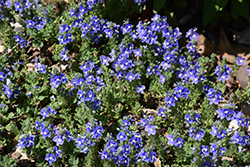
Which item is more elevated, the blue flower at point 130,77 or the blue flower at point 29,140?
the blue flower at point 130,77

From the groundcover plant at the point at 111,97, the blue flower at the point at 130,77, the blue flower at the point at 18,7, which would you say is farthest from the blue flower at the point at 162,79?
the blue flower at the point at 18,7

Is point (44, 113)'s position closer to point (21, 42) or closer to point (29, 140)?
point (29, 140)

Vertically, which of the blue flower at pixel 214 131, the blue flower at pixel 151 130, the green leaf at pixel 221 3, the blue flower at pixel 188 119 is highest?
the green leaf at pixel 221 3

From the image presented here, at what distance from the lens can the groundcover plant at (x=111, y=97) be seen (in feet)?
12.6

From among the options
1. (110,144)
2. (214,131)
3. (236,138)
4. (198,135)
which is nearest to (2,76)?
(110,144)

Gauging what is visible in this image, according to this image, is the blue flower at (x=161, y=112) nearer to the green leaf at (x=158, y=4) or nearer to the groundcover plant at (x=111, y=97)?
the groundcover plant at (x=111, y=97)

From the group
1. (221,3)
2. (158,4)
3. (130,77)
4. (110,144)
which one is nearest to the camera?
(110,144)

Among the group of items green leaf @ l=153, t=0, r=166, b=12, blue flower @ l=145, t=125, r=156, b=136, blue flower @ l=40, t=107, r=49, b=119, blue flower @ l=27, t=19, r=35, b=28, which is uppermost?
green leaf @ l=153, t=0, r=166, b=12

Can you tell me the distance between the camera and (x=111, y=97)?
456 cm

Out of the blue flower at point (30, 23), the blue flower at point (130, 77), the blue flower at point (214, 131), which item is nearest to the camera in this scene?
the blue flower at point (214, 131)

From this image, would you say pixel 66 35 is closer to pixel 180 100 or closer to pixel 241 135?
pixel 180 100

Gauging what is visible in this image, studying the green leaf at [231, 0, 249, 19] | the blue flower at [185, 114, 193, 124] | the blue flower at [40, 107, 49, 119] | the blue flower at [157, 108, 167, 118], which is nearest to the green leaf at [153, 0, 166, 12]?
the green leaf at [231, 0, 249, 19]

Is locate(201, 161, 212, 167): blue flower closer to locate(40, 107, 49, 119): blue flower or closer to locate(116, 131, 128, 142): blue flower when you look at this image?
locate(116, 131, 128, 142): blue flower

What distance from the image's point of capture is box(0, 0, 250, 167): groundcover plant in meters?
3.85
